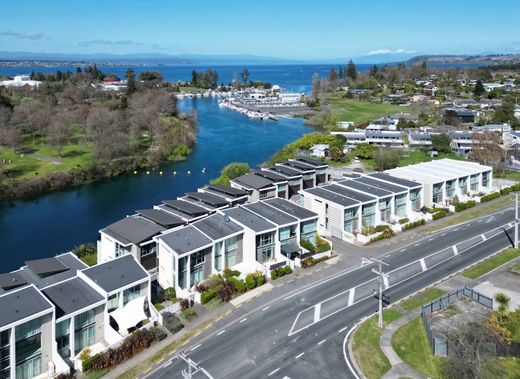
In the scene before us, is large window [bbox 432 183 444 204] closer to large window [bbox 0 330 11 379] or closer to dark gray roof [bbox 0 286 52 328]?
dark gray roof [bbox 0 286 52 328]

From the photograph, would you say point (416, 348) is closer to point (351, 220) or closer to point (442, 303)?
point (442, 303)

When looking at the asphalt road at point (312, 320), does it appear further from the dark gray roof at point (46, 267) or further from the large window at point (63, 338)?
the dark gray roof at point (46, 267)

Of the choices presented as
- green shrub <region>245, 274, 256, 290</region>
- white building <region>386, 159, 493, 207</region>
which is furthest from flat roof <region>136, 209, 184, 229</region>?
white building <region>386, 159, 493, 207</region>

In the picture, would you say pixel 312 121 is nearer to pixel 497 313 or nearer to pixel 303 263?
pixel 303 263

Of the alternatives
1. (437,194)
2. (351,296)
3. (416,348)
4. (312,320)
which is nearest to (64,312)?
(312,320)

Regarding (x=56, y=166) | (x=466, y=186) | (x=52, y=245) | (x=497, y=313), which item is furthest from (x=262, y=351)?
(x=56, y=166)

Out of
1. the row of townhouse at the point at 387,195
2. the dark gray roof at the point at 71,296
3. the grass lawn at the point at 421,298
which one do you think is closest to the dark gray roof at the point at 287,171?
the row of townhouse at the point at 387,195
